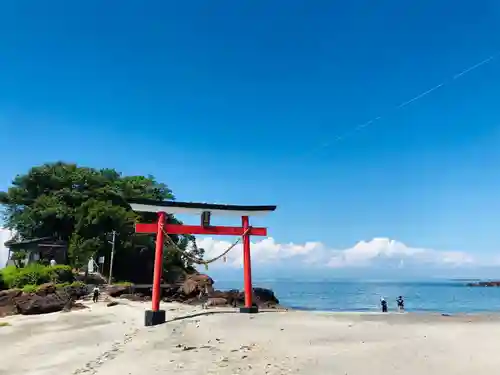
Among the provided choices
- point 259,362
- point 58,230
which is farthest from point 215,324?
point 58,230

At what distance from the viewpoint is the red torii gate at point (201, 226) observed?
19094 mm

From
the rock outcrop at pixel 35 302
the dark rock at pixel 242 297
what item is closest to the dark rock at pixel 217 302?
the dark rock at pixel 242 297

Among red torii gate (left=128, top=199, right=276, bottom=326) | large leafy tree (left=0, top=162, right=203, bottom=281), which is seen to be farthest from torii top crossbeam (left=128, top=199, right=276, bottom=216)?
large leafy tree (left=0, top=162, right=203, bottom=281)

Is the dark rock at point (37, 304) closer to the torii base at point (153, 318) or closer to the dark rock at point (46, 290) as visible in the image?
the dark rock at point (46, 290)

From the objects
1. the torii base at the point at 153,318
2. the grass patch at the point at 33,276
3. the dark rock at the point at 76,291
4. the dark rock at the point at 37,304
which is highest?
the grass patch at the point at 33,276

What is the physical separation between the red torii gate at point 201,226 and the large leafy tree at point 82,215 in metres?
26.4

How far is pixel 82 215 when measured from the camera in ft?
147

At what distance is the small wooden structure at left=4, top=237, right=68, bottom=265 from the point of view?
42250mm

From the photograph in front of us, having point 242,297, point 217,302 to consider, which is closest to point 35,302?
point 217,302

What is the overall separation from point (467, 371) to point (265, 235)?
41.5 feet

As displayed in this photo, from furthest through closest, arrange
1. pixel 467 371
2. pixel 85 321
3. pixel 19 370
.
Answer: pixel 85 321 < pixel 19 370 < pixel 467 371

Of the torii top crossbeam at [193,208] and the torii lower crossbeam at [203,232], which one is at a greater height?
the torii top crossbeam at [193,208]

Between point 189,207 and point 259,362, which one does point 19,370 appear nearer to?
point 259,362

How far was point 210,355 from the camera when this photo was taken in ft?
36.9
